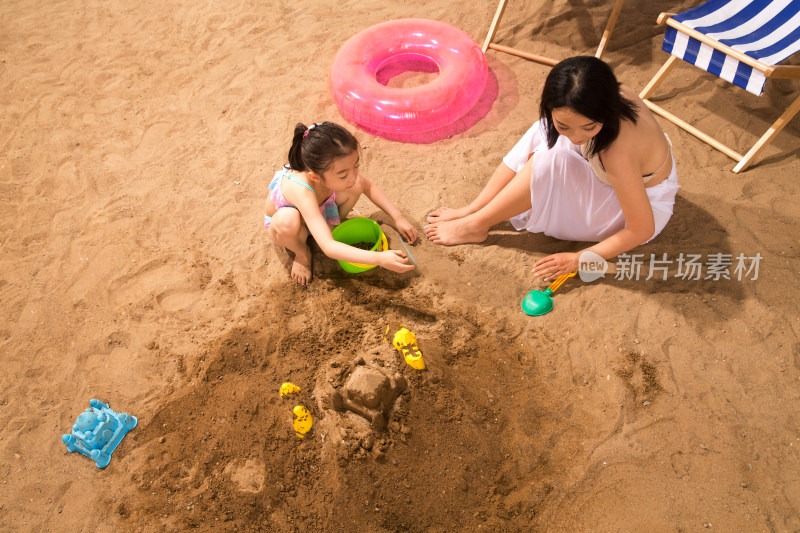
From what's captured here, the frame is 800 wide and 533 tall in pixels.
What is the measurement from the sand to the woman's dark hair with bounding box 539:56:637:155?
105cm

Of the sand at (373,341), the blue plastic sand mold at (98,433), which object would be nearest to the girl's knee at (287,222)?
the sand at (373,341)

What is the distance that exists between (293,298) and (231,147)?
4.99 ft

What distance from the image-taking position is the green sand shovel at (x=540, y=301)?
2.60 m

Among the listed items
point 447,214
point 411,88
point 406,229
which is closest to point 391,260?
point 406,229

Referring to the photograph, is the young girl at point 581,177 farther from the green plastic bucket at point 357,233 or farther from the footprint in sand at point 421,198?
the green plastic bucket at point 357,233

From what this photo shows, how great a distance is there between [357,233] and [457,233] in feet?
1.92

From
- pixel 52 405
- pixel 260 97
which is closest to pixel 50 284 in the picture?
pixel 52 405

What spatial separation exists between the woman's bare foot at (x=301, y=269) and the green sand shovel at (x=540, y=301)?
3.93 feet

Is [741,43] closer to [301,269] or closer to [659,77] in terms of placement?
[659,77]

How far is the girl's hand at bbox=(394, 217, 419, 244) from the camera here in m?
2.86

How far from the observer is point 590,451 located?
2.15 metres

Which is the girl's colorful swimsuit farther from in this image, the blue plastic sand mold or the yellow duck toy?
the blue plastic sand mold

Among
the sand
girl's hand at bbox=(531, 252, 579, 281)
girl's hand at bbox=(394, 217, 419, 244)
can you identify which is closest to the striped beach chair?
the sand

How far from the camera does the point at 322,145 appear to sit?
89.1 inches
